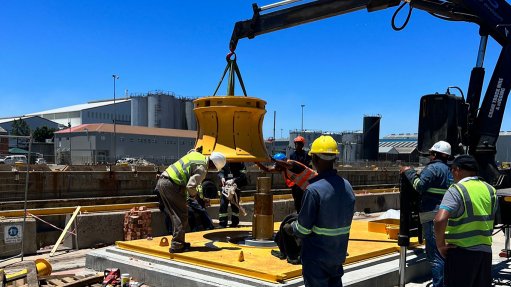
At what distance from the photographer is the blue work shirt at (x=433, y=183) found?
5930 millimetres

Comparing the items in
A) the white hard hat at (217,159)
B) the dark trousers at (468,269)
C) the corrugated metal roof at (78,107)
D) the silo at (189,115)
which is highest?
the corrugated metal roof at (78,107)

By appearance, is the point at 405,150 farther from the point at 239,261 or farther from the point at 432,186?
the point at 239,261

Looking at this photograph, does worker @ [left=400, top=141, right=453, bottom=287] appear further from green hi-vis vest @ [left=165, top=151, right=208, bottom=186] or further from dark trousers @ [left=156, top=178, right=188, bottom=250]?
dark trousers @ [left=156, top=178, right=188, bottom=250]

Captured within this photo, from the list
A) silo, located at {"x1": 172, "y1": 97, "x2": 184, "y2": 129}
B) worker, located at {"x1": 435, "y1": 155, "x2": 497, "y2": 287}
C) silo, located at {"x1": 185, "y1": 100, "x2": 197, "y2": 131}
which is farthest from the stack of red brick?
silo, located at {"x1": 172, "y1": 97, "x2": 184, "y2": 129}

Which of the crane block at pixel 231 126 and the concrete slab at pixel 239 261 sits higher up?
the crane block at pixel 231 126

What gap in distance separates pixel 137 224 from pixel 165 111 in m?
70.9

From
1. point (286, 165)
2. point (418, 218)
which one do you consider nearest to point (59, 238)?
point (286, 165)

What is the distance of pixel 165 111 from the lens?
78.9m

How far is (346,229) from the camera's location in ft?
13.1

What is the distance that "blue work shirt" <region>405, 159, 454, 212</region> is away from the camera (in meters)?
5.93

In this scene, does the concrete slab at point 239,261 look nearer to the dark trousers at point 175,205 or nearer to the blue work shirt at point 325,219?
the dark trousers at point 175,205

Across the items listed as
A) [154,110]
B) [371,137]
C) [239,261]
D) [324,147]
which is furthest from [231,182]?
[154,110]

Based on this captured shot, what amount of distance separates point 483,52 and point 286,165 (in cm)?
446

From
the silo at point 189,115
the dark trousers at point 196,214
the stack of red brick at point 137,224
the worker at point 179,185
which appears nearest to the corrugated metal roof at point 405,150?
the silo at point 189,115
